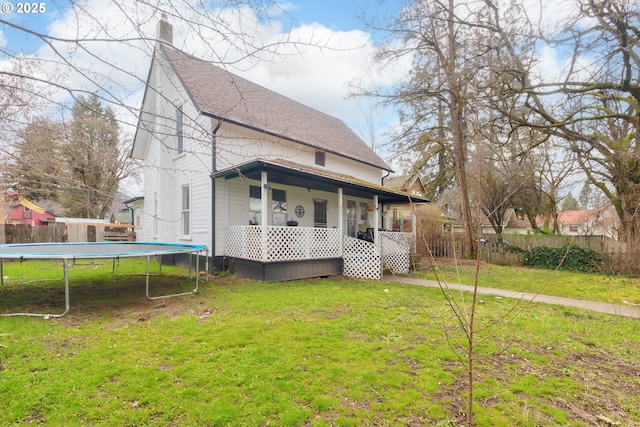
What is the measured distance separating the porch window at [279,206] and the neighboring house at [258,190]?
0.04 m

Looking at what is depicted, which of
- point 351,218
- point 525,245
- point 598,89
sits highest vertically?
point 598,89

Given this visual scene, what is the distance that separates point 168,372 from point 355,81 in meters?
14.8

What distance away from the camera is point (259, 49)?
9.46ft

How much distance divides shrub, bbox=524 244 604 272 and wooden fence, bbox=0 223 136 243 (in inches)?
843

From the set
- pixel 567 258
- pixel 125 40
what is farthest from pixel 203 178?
pixel 567 258

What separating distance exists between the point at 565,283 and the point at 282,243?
906 centimetres

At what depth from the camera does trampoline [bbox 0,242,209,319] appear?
17.3ft

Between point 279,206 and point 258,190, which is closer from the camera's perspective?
point 258,190

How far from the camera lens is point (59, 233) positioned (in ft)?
48.0

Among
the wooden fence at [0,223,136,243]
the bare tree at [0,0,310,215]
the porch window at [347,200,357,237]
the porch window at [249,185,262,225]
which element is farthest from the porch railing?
the wooden fence at [0,223,136,243]

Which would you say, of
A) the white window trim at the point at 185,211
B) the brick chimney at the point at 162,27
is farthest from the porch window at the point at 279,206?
the brick chimney at the point at 162,27

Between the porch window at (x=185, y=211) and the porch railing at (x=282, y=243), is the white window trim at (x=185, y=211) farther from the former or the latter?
the porch railing at (x=282, y=243)

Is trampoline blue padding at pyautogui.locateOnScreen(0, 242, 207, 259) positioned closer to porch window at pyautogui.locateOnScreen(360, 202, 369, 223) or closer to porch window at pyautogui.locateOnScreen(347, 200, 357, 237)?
porch window at pyautogui.locateOnScreen(347, 200, 357, 237)

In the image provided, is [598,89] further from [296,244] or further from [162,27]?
[162,27]
